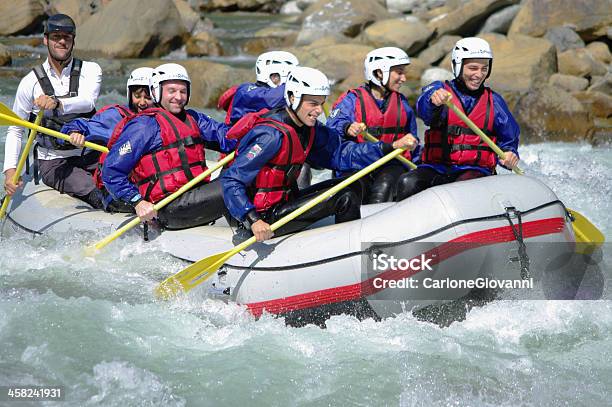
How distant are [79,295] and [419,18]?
15879mm

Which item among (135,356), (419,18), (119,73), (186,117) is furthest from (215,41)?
(135,356)

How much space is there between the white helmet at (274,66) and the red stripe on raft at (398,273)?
85.6 inches

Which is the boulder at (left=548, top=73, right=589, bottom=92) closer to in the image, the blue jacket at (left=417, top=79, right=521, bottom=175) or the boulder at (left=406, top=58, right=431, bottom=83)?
the boulder at (left=406, top=58, right=431, bottom=83)

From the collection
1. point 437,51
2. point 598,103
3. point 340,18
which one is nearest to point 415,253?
point 598,103

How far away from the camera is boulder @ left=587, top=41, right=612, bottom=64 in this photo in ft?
48.8

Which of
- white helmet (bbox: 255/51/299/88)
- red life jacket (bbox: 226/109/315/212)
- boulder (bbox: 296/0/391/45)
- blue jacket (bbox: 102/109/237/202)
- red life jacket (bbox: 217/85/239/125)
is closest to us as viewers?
red life jacket (bbox: 226/109/315/212)

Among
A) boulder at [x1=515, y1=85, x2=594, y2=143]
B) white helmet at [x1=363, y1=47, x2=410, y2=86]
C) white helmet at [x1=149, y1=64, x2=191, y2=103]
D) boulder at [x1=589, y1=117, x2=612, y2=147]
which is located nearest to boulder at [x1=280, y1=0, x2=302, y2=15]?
boulder at [x1=515, y1=85, x2=594, y2=143]

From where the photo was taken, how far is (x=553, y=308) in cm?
469

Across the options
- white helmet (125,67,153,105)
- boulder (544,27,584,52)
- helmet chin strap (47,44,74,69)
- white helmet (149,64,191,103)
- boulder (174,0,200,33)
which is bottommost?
boulder (544,27,584,52)

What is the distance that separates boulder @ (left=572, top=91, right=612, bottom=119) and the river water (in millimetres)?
7754

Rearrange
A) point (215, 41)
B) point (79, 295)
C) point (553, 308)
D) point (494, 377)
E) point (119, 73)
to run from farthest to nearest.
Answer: point (215, 41) → point (119, 73) → point (79, 295) → point (553, 308) → point (494, 377)

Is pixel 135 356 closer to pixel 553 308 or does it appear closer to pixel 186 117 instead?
pixel 186 117

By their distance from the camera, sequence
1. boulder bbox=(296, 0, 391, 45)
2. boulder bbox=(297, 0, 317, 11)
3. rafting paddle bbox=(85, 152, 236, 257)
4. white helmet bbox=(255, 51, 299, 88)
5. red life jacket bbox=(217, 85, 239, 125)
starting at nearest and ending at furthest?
1. rafting paddle bbox=(85, 152, 236, 257)
2. white helmet bbox=(255, 51, 299, 88)
3. red life jacket bbox=(217, 85, 239, 125)
4. boulder bbox=(296, 0, 391, 45)
5. boulder bbox=(297, 0, 317, 11)

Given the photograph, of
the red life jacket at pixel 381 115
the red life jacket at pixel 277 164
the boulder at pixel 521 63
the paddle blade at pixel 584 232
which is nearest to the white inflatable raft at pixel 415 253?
the red life jacket at pixel 277 164
